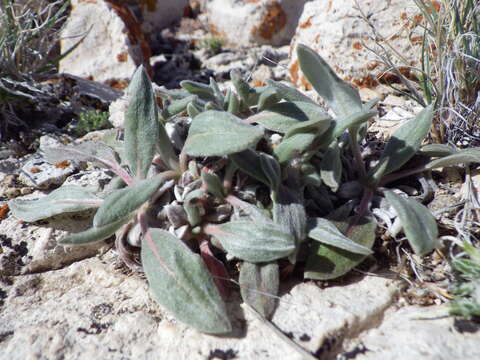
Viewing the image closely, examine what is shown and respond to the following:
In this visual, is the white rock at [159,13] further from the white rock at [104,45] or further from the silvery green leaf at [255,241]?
the silvery green leaf at [255,241]

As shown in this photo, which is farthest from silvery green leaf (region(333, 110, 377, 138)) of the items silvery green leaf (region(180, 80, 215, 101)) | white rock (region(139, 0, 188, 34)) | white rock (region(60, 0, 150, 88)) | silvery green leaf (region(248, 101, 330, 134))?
white rock (region(139, 0, 188, 34))

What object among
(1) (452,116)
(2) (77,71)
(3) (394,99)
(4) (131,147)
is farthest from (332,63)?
(2) (77,71)

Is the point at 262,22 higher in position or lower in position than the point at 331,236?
lower

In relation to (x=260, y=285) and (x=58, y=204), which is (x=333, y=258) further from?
(x=58, y=204)

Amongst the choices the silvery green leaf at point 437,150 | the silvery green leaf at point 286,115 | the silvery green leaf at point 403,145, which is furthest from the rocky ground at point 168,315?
the silvery green leaf at point 286,115

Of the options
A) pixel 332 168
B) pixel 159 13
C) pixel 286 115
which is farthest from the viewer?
pixel 159 13

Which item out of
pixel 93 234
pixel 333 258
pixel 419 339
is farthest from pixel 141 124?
pixel 419 339

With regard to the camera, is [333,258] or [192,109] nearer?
[333,258]

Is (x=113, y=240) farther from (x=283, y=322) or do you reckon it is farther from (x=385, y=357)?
(x=385, y=357)
